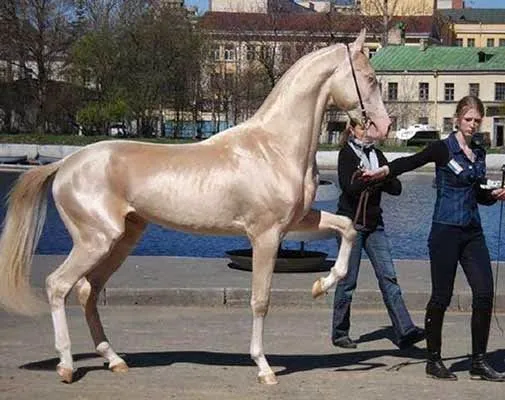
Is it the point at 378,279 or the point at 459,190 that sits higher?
the point at 459,190

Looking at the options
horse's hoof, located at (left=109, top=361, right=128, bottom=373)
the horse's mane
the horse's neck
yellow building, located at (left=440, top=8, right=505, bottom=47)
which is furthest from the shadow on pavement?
yellow building, located at (left=440, top=8, right=505, bottom=47)

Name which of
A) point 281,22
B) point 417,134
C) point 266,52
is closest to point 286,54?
point 266,52

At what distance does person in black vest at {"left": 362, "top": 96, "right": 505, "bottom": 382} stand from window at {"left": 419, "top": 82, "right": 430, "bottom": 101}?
290 feet

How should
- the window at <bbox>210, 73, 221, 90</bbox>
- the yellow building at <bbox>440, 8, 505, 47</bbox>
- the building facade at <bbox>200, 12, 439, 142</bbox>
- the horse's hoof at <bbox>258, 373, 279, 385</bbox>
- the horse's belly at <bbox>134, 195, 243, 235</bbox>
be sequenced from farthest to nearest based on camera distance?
1. the yellow building at <bbox>440, 8, 505, 47</bbox>
2. the window at <bbox>210, 73, 221, 90</bbox>
3. the building facade at <bbox>200, 12, 439, 142</bbox>
4. the horse's hoof at <bbox>258, 373, 279, 385</bbox>
5. the horse's belly at <bbox>134, 195, 243, 235</bbox>

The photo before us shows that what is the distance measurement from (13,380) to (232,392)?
1720mm

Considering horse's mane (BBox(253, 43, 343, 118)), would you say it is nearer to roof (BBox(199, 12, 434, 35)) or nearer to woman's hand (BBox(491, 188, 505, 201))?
woman's hand (BBox(491, 188, 505, 201))

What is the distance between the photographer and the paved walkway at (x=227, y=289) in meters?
12.4

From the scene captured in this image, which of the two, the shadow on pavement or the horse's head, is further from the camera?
the shadow on pavement

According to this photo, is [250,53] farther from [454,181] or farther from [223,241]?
[454,181]

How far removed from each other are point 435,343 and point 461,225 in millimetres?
998

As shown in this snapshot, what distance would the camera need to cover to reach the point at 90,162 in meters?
8.00

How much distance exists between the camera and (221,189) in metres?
7.85

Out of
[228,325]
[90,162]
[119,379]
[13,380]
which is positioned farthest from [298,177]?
[228,325]

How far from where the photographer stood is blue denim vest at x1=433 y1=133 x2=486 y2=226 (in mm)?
8305
